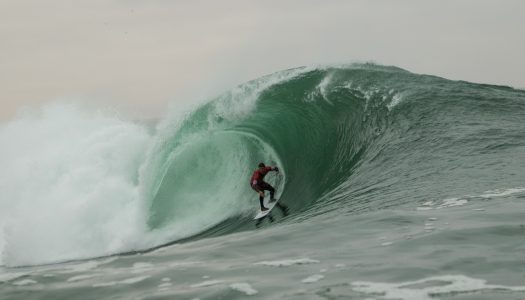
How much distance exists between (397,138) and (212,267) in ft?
28.1

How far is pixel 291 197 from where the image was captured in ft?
41.4

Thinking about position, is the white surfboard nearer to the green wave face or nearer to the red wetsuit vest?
the green wave face

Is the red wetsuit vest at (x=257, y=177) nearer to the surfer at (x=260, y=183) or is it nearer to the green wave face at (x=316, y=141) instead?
the surfer at (x=260, y=183)

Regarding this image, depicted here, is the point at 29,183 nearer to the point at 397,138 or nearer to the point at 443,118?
the point at 397,138

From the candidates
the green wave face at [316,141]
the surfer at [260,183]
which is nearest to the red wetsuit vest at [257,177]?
the surfer at [260,183]

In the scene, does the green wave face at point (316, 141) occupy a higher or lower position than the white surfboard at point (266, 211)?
higher

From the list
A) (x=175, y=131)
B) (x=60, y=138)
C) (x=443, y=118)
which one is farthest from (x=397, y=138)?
(x=60, y=138)

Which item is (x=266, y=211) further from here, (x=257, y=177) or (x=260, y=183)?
(x=257, y=177)

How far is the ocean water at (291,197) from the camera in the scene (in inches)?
206

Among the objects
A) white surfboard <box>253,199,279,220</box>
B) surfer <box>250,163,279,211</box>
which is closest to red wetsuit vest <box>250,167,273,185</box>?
surfer <box>250,163,279,211</box>

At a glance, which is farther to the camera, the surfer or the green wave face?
the surfer

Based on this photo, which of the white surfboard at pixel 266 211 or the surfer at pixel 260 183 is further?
the surfer at pixel 260 183

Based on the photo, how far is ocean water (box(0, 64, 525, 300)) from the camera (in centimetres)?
524

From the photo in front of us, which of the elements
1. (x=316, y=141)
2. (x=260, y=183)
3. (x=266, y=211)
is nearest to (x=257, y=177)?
(x=260, y=183)
